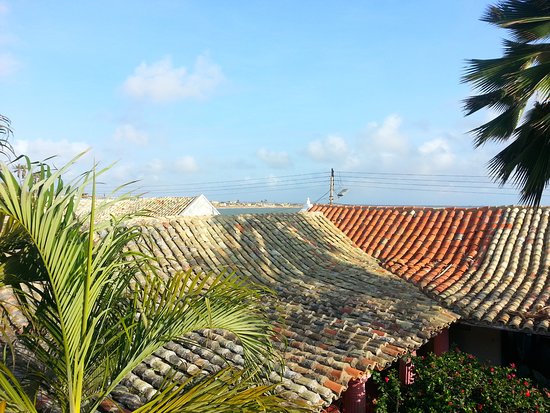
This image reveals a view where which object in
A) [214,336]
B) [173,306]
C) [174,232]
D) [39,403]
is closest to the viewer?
[173,306]

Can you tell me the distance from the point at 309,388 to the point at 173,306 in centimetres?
201

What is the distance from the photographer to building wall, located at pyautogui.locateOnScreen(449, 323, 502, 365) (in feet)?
31.9

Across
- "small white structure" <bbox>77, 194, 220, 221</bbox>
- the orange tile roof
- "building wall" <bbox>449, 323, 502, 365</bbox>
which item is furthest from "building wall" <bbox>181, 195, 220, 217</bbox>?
"building wall" <bbox>449, 323, 502, 365</bbox>

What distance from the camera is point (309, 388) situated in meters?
4.74

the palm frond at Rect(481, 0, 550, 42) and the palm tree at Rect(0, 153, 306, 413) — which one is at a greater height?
the palm frond at Rect(481, 0, 550, 42)

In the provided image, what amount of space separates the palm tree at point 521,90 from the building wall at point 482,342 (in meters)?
Result: 4.13

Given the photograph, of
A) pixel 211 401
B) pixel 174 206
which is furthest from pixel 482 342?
pixel 174 206

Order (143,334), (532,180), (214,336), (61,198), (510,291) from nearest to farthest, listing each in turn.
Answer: (61,198), (143,334), (214,336), (532,180), (510,291)

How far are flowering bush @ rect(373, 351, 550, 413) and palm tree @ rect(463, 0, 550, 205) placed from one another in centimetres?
268

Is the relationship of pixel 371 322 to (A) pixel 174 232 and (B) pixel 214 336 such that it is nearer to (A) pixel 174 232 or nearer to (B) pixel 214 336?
(B) pixel 214 336

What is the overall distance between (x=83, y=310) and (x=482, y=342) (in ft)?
30.7

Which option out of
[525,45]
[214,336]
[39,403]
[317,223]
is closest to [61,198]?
[39,403]

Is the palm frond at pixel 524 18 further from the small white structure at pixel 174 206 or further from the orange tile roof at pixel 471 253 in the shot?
the small white structure at pixel 174 206

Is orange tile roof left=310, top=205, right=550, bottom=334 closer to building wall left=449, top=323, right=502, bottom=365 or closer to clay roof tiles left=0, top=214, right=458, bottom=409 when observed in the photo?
clay roof tiles left=0, top=214, right=458, bottom=409
